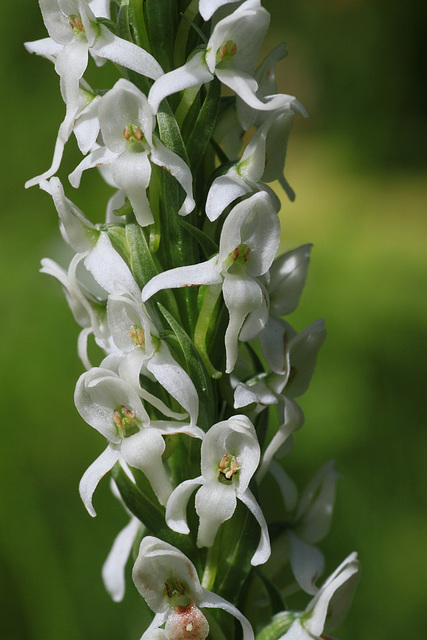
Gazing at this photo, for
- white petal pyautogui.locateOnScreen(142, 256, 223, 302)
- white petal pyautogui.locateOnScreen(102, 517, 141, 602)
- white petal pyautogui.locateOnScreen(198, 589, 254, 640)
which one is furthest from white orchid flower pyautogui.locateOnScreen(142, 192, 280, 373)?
white petal pyautogui.locateOnScreen(102, 517, 141, 602)

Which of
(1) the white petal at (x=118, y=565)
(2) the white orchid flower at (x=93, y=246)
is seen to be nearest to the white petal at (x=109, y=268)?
(2) the white orchid flower at (x=93, y=246)

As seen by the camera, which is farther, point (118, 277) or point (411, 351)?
point (411, 351)

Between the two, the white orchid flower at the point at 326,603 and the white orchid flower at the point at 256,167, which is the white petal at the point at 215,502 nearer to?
the white orchid flower at the point at 326,603

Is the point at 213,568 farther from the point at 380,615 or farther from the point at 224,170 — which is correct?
the point at 380,615

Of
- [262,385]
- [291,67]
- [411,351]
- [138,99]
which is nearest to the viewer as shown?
[138,99]

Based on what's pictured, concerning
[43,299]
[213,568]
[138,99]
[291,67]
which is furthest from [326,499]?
[291,67]

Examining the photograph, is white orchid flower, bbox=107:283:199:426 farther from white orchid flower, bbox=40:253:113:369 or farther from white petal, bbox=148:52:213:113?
white petal, bbox=148:52:213:113

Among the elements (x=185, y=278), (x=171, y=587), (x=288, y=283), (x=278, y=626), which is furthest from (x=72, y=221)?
(x=278, y=626)
